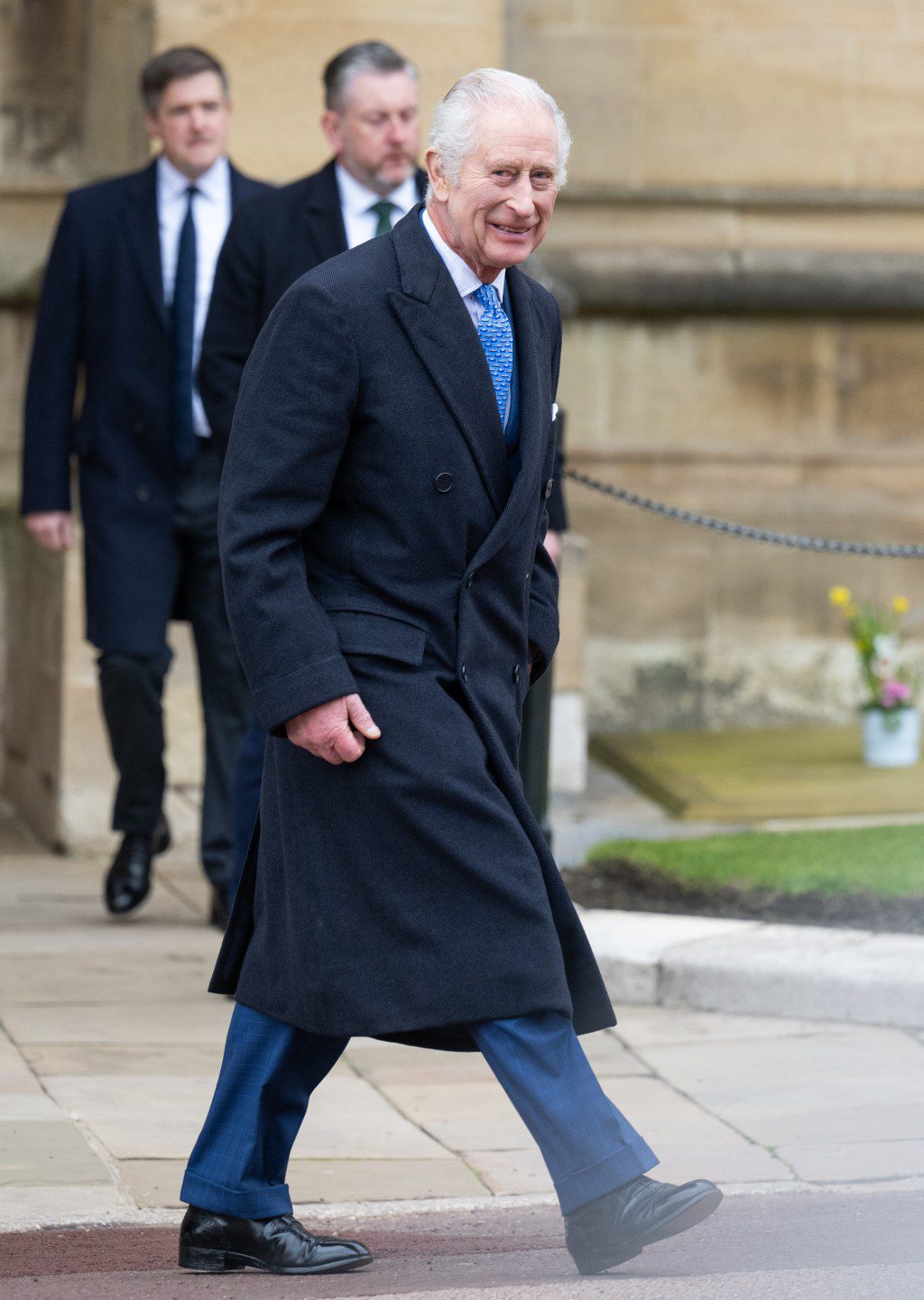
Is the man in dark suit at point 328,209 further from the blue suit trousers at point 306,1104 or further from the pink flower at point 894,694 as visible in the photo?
the pink flower at point 894,694

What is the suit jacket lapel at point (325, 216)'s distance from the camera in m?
5.39

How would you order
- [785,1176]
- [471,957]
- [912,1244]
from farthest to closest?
[785,1176]
[912,1244]
[471,957]

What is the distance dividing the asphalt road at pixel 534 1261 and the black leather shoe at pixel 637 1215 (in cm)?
7

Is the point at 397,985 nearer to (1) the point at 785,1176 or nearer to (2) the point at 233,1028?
(2) the point at 233,1028

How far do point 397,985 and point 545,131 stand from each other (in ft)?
4.10

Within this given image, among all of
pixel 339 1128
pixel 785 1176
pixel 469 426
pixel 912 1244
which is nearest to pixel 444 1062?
pixel 339 1128

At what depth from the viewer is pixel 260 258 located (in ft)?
17.8

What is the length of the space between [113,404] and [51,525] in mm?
372

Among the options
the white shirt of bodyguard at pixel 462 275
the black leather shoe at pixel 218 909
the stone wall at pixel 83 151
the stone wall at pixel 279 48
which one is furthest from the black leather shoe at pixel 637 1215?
the stone wall at pixel 279 48

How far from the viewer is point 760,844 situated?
6.78 metres

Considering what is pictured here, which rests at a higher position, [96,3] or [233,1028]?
[96,3]

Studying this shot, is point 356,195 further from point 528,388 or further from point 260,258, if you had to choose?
point 528,388

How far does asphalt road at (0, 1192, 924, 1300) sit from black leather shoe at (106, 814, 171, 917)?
97.6 inches

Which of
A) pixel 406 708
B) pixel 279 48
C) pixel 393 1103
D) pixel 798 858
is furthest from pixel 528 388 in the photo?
pixel 279 48
